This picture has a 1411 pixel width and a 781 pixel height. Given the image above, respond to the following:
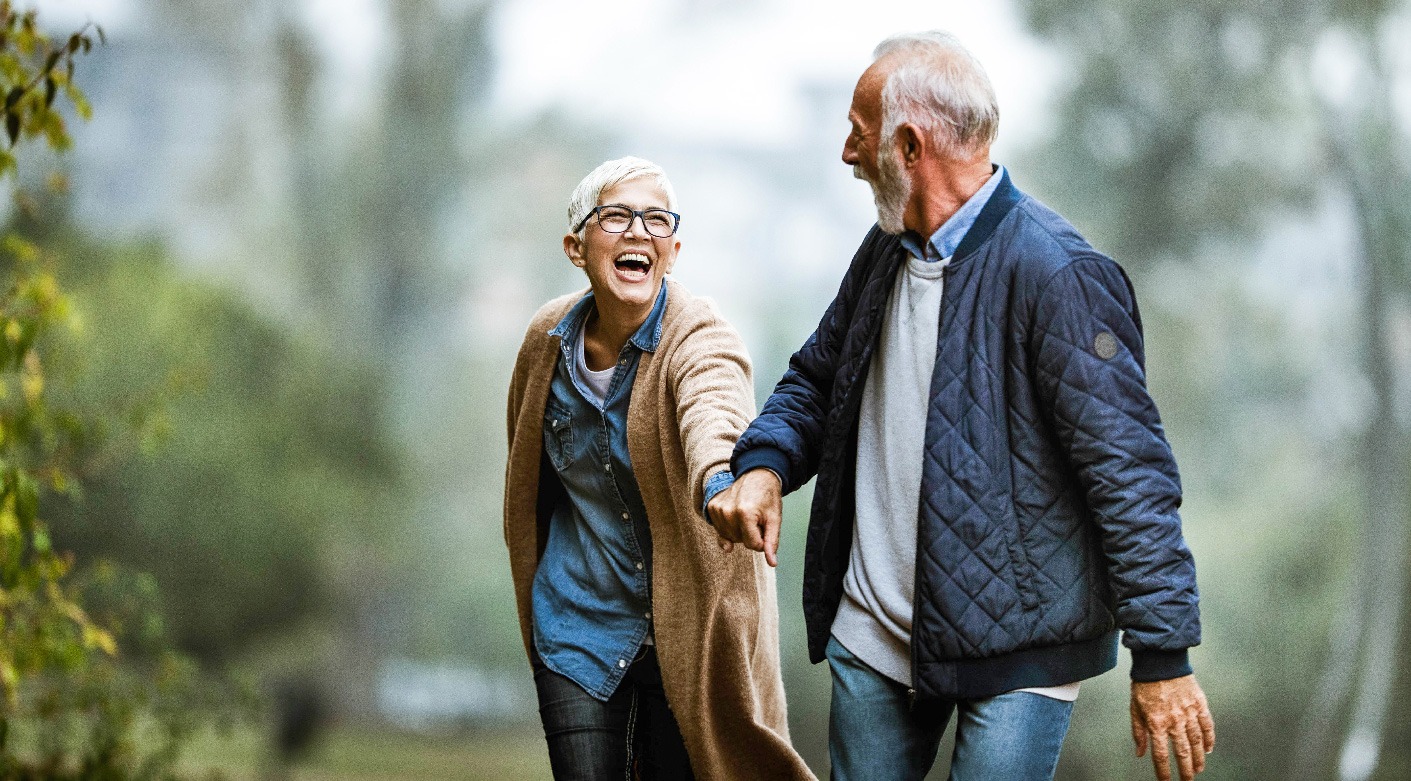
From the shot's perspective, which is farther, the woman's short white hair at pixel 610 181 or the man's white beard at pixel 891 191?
the woman's short white hair at pixel 610 181

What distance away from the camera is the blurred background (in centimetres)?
852

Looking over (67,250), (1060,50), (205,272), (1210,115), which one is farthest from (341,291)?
(1210,115)

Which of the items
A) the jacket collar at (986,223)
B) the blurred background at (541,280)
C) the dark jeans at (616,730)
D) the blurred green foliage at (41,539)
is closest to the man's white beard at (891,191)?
the jacket collar at (986,223)

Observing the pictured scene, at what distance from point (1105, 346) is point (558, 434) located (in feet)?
3.58

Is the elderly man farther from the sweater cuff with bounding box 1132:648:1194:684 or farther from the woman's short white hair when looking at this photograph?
the woman's short white hair

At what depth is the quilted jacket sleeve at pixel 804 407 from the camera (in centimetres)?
231

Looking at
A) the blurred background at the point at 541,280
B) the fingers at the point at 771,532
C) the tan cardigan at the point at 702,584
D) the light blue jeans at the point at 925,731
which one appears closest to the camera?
the light blue jeans at the point at 925,731

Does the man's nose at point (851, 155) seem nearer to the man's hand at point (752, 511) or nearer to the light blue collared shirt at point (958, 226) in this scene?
the light blue collared shirt at point (958, 226)

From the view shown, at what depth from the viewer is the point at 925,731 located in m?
2.27

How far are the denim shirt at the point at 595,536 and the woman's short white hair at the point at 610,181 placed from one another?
176 millimetres

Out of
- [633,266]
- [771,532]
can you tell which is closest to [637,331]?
[633,266]

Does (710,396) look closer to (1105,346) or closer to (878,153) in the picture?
(878,153)

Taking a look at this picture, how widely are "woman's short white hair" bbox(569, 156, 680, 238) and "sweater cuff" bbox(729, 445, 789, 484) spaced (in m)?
0.58

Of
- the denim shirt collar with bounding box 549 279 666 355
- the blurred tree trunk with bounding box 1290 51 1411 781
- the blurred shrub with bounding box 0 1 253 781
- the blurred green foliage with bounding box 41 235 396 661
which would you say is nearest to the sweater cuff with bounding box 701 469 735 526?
the denim shirt collar with bounding box 549 279 666 355
